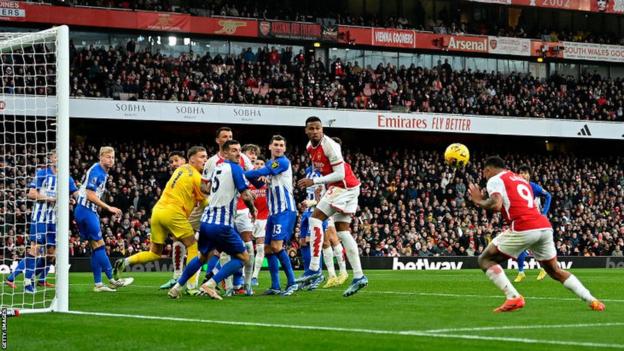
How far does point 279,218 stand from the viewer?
650 inches

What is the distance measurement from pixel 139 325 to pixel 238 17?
3865 centimetres

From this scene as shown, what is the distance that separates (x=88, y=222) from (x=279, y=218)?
10.3 feet

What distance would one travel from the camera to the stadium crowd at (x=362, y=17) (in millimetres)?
47594

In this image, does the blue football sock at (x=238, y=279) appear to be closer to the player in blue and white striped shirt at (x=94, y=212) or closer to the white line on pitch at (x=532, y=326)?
the player in blue and white striped shirt at (x=94, y=212)

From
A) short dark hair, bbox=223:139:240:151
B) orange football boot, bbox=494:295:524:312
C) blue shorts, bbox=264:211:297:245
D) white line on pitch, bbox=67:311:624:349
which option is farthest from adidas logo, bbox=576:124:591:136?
white line on pitch, bbox=67:311:624:349

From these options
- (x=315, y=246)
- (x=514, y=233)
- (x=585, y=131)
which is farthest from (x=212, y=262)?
(x=585, y=131)

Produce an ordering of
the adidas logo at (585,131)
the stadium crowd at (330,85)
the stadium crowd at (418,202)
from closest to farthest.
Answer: the stadium crowd at (418,202), the stadium crowd at (330,85), the adidas logo at (585,131)

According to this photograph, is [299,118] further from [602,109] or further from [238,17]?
[602,109]

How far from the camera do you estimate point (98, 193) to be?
16562 millimetres

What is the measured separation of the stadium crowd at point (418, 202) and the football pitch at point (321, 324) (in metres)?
19.6

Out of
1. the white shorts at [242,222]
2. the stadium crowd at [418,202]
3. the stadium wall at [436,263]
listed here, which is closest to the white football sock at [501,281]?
the white shorts at [242,222]

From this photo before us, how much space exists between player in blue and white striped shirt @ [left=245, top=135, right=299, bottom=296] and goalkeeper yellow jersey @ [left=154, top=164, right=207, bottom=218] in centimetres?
117

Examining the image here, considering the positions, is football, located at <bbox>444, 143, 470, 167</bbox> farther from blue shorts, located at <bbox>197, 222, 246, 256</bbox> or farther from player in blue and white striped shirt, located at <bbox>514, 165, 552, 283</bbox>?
blue shorts, located at <bbox>197, 222, 246, 256</bbox>

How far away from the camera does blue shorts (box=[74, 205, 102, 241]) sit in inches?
661
